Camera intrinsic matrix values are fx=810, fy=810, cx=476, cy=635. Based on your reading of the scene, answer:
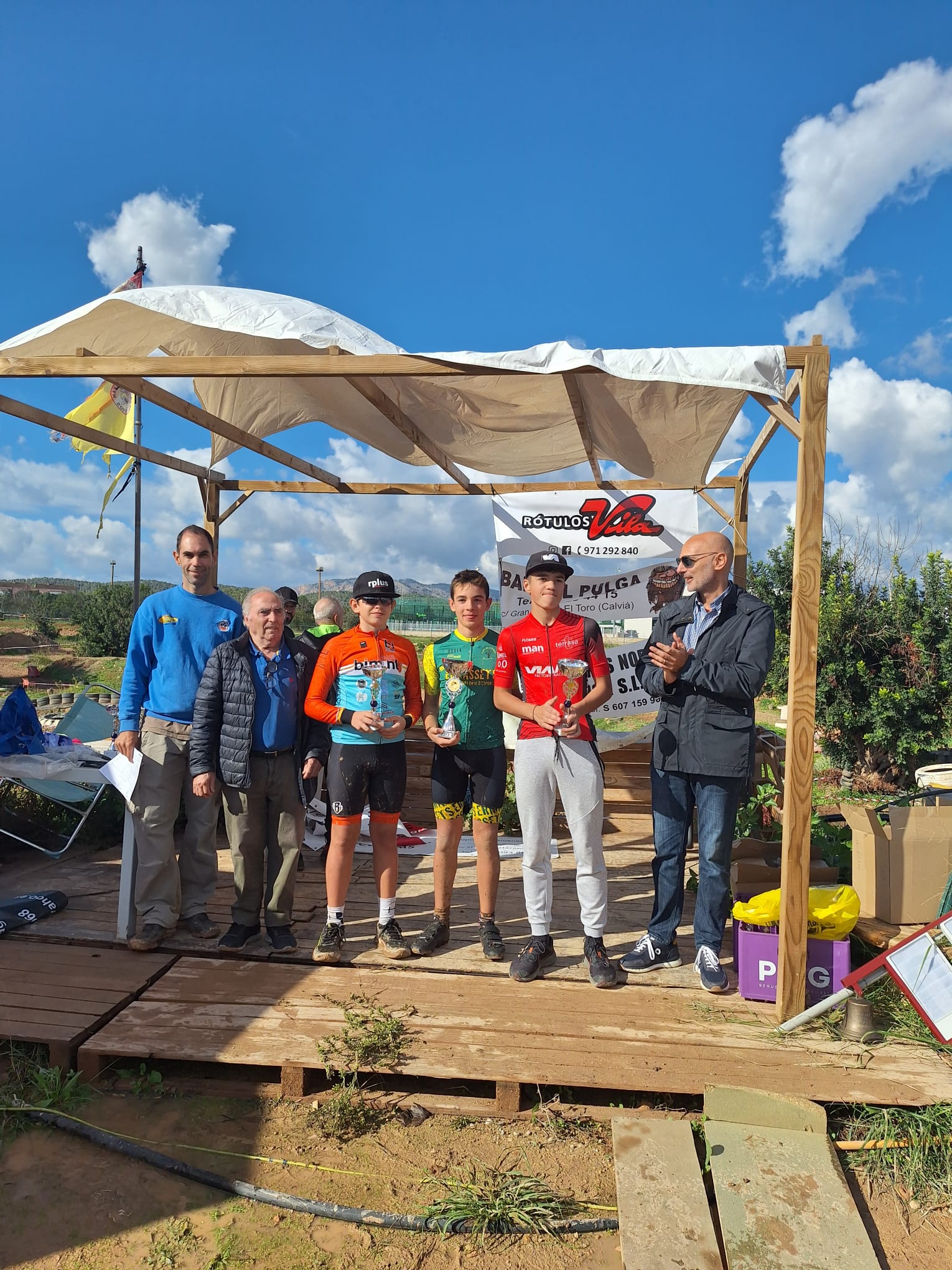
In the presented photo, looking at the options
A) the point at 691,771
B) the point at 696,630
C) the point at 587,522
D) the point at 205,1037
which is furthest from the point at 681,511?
the point at 205,1037

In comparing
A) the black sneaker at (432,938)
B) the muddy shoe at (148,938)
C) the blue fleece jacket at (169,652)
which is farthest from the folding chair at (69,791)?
the black sneaker at (432,938)

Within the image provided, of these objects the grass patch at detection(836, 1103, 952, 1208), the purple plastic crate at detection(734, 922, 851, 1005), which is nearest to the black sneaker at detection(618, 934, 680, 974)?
the purple plastic crate at detection(734, 922, 851, 1005)

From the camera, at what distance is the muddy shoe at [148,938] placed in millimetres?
3945

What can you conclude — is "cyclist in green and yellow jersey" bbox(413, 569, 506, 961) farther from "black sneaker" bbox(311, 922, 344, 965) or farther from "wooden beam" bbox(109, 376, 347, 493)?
"wooden beam" bbox(109, 376, 347, 493)

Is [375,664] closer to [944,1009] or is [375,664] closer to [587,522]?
[944,1009]

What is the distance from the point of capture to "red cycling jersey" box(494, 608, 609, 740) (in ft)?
12.1

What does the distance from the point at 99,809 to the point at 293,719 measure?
2970 mm

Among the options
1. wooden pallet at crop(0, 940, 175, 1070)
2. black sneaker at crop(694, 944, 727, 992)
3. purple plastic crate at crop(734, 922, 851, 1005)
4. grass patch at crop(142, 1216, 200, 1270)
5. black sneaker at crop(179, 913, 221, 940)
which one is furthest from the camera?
black sneaker at crop(179, 913, 221, 940)

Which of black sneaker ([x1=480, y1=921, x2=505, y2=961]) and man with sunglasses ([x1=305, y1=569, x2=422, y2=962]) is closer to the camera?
man with sunglasses ([x1=305, y1=569, x2=422, y2=962])

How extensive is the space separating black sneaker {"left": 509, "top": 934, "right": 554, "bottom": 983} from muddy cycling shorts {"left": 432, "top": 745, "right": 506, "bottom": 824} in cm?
59

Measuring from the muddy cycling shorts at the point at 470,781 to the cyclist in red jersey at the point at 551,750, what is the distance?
13 centimetres

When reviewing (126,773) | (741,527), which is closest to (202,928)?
(126,773)

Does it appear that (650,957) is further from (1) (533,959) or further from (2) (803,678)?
(2) (803,678)

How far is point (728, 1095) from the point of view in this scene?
9.25ft
